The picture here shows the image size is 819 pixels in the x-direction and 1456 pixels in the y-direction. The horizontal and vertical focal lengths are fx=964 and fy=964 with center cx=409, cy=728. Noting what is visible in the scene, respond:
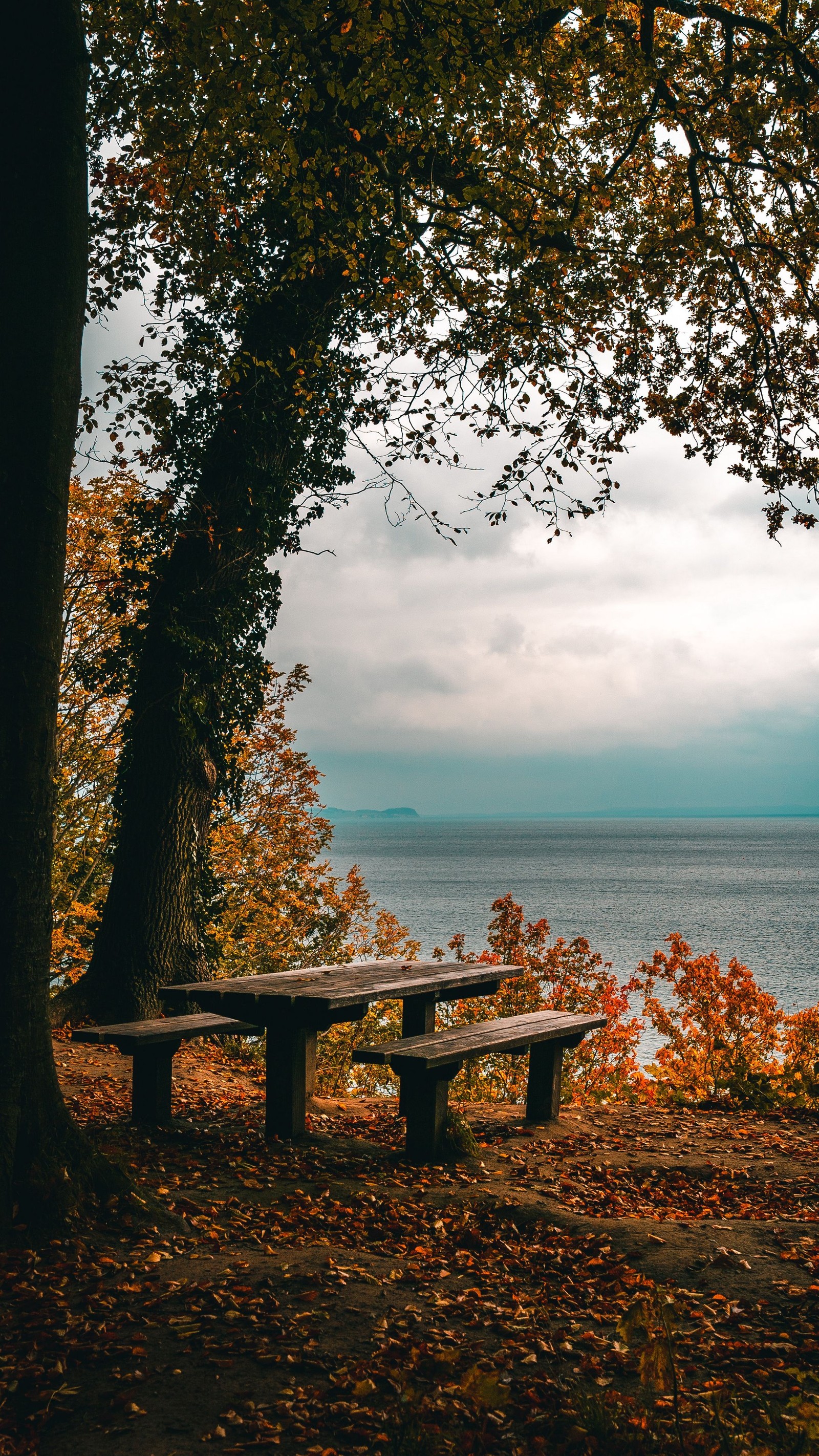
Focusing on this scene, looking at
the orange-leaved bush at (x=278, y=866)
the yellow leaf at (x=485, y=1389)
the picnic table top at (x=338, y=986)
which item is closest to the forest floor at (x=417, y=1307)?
the yellow leaf at (x=485, y=1389)

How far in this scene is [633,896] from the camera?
7794cm

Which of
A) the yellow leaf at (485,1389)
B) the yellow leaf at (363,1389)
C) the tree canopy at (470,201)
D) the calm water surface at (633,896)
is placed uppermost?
the tree canopy at (470,201)

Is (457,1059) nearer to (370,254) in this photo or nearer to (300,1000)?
(300,1000)

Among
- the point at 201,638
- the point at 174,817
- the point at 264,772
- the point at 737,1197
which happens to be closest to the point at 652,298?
the point at 201,638

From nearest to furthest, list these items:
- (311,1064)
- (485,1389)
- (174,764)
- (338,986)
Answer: (485,1389), (338,986), (311,1064), (174,764)

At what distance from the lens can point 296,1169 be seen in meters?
5.42

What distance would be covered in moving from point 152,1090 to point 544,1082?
2.69 metres

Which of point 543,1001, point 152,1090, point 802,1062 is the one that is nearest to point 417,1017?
point 152,1090

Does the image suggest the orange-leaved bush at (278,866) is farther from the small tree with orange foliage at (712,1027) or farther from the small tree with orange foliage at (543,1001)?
the small tree with orange foliage at (712,1027)

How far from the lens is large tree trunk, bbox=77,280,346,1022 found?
8570mm

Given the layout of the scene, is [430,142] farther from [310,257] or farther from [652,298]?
[652,298]

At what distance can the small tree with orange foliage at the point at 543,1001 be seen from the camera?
13.2m

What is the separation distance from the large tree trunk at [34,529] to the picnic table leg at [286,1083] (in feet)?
6.03

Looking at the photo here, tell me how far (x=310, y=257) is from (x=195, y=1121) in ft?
20.7
